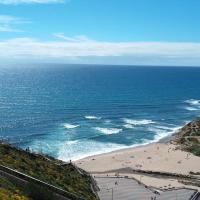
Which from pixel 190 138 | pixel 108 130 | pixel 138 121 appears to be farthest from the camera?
pixel 138 121

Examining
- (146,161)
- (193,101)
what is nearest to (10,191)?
(146,161)

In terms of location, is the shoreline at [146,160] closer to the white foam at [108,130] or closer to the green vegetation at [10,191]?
the white foam at [108,130]

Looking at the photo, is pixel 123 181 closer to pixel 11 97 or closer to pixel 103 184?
pixel 103 184

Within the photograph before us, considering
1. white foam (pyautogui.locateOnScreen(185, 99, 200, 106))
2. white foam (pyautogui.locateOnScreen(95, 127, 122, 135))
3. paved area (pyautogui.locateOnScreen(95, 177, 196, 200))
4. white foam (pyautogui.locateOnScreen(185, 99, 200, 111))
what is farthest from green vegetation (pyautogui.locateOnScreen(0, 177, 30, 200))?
white foam (pyautogui.locateOnScreen(185, 99, 200, 106))

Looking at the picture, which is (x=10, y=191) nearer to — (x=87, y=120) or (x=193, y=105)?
(x=87, y=120)

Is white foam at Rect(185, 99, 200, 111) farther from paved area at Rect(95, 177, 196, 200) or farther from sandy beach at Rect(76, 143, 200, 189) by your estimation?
paved area at Rect(95, 177, 196, 200)
